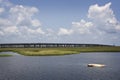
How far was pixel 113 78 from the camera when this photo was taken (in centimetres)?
6925

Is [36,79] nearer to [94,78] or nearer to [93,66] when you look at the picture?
[94,78]

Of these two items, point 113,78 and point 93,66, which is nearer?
point 113,78

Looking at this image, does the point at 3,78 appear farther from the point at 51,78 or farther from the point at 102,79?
the point at 102,79

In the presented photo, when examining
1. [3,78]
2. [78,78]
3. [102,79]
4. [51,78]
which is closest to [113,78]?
[102,79]

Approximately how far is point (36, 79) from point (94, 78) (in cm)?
1343

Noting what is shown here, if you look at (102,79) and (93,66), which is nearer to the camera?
(102,79)

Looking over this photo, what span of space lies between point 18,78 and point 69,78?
11.7 meters

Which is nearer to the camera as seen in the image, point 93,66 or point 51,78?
point 51,78

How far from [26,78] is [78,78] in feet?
39.3

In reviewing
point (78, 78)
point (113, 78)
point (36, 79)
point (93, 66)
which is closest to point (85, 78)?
point (78, 78)

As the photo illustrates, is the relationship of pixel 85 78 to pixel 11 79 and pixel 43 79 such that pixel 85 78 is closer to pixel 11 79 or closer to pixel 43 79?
pixel 43 79

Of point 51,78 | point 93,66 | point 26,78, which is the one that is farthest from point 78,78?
point 93,66

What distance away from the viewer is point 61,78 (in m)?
69.3

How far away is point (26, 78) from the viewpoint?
69.4 meters
